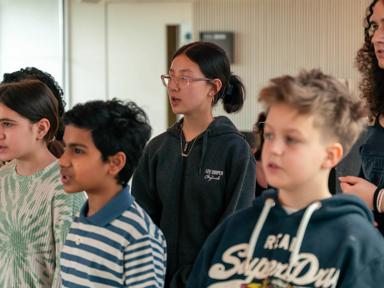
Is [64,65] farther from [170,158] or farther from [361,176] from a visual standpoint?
[361,176]

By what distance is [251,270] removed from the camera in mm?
1611

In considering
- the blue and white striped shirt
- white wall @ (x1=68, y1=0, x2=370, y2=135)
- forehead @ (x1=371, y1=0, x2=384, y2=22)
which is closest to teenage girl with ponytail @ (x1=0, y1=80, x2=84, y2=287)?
the blue and white striped shirt

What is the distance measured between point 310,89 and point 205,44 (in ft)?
3.66

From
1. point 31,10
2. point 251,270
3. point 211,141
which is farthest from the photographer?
point 31,10

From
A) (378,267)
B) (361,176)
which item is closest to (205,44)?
(361,176)

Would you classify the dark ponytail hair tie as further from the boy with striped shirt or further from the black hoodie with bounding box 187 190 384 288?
the black hoodie with bounding box 187 190 384 288

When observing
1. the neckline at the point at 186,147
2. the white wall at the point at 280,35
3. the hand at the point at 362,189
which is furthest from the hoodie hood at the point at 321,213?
the white wall at the point at 280,35

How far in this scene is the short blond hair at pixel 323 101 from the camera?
1.56 metres

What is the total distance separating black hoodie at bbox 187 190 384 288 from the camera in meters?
1.52

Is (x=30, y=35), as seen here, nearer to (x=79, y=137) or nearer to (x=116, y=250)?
(x=79, y=137)

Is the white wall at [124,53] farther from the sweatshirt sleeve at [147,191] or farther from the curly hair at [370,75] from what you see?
the curly hair at [370,75]

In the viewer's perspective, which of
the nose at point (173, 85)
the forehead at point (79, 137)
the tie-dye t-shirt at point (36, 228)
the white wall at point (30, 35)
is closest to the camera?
the forehead at point (79, 137)

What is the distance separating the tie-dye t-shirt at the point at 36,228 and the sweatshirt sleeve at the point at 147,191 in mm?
333

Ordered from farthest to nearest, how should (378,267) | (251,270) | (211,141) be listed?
1. (211,141)
2. (251,270)
3. (378,267)
